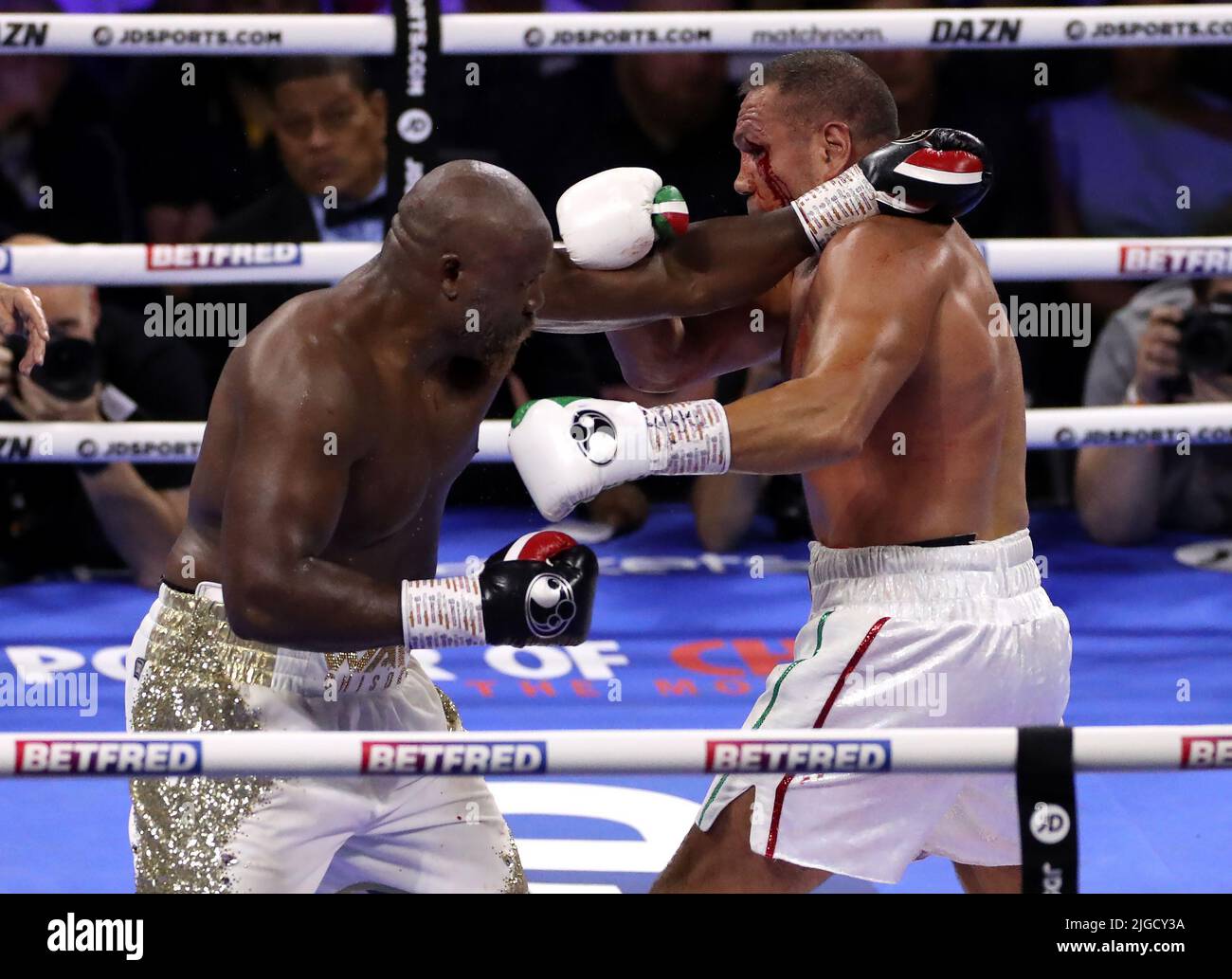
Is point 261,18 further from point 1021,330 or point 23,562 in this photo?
point 1021,330

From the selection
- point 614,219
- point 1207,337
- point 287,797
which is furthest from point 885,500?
point 1207,337

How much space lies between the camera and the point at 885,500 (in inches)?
97.7

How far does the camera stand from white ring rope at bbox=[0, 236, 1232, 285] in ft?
11.2

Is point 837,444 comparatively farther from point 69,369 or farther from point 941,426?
point 69,369

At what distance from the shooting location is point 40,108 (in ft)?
15.0

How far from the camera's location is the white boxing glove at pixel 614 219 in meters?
2.57

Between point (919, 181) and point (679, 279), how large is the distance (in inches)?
15.5

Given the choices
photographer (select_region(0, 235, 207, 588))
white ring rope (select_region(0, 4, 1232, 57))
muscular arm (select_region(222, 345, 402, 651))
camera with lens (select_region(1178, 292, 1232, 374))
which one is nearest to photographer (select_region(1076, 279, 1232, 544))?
camera with lens (select_region(1178, 292, 1232, 374))

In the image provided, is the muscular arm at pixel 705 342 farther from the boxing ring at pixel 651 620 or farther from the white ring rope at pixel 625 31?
the white ring rope at pixel 625 31

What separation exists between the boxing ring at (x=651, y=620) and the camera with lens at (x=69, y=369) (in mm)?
320

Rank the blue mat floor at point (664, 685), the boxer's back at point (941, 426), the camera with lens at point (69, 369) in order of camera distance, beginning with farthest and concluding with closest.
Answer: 1. the camera with lens at point (69, 369)
2. the blue mat floor at point (664, 685)
3. the boxer's back at point (941, 426)
